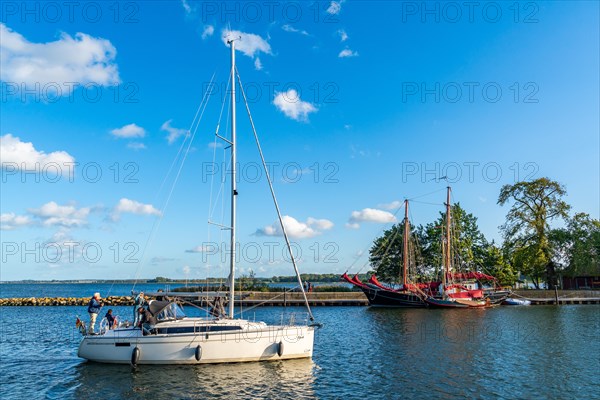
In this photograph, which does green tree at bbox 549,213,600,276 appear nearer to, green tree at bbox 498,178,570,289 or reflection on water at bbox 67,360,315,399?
green tree at bbox 498,178,570,289

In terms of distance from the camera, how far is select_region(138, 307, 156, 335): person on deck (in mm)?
23219

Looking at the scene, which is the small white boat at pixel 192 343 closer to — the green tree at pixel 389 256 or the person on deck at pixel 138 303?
the person on deck at pixel 138 303

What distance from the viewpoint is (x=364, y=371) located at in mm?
23047

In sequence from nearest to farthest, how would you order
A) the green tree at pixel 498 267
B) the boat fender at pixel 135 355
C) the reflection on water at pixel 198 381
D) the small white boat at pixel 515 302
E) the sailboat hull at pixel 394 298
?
1. the reflection on water at pixel 198 381
2. the boat fender at pixel 135 355
3. the sailboat hull at pixel 394 298
4. the small white boat at pixel 515 302
5. the green tree at pixel 498 267

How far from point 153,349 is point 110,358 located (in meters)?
2.78

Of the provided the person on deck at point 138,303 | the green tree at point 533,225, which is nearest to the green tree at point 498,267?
the green tree at point 533,225

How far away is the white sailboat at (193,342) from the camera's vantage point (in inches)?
901

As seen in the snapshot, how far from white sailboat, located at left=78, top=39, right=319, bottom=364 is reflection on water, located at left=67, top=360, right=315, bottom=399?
0.46 meters

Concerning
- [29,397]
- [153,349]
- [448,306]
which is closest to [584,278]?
[448,306]

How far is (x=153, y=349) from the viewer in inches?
901

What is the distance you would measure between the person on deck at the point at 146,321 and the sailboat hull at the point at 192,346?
0.35m

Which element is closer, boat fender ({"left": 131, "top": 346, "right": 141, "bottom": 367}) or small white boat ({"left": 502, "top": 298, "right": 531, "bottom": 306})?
boat fender ({"left": 131, "top": 346, "right": 141, "bottom": 367})

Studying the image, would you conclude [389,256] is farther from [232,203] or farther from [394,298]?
[232,203]

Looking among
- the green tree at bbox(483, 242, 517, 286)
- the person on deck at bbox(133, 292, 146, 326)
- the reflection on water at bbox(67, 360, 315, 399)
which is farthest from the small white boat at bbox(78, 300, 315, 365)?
the green tree at bbox(483, 242, 517, 286)
